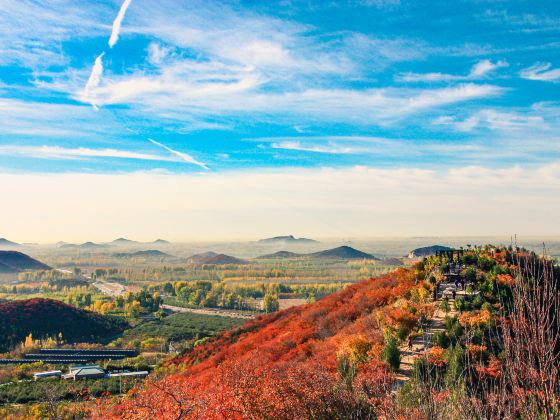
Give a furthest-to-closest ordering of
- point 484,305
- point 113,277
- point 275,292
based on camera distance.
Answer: point 113,277 → point 275,292 → point 484,305

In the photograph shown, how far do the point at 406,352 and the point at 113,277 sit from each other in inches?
7349

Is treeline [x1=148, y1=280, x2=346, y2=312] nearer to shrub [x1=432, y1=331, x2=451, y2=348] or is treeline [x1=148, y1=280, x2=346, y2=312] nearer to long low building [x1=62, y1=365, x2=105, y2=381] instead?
long low building [x1=62, y1=365, x2=105, y2=381]

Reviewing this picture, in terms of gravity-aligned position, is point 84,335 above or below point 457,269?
below

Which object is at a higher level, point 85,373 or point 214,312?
point 85,373

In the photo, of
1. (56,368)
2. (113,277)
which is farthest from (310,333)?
(113,277)

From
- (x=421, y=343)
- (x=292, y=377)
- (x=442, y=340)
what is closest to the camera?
(x=292, y=377)

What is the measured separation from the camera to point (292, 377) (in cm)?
1359

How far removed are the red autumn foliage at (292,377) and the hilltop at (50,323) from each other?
123 feet

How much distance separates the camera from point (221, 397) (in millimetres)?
12117

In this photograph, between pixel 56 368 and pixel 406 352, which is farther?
pixel 56 368

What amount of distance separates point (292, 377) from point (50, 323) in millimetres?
70772

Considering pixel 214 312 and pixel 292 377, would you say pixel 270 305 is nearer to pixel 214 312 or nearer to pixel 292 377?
pixel 214 312

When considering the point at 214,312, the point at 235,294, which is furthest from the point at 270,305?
the point at 235,294

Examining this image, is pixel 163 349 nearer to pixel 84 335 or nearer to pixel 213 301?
pixel 84 335
